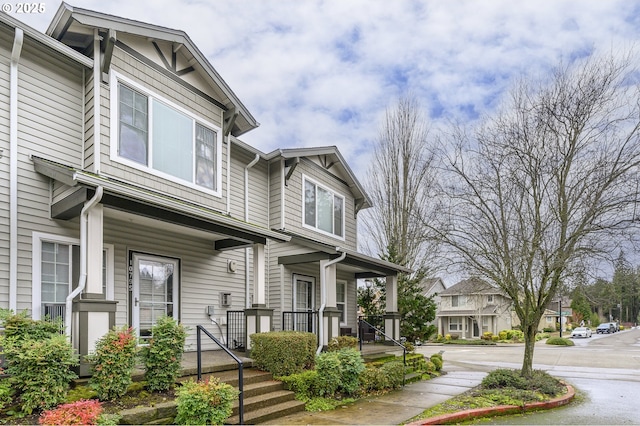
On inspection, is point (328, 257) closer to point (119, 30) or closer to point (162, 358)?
point (162, 358)

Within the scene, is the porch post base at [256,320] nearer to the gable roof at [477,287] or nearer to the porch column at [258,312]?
the porch column at [258,312]

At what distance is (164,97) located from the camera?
32.4 feet

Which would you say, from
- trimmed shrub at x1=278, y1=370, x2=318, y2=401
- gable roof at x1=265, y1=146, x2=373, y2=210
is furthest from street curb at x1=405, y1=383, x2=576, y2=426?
gable roof at x1=265, y1=146, x2=373, y2=210

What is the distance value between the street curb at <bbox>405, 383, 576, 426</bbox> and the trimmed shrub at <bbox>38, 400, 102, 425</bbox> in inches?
179

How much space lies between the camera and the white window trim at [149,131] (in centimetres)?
866

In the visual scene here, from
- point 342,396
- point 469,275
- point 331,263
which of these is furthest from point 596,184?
point 342,396

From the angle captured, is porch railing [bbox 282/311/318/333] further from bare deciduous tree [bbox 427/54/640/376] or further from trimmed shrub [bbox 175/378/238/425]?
trimmed shrub [bbox 175/378/238/425]

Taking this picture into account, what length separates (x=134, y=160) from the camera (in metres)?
9.09

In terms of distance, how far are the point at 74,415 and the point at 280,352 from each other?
4.23 meters

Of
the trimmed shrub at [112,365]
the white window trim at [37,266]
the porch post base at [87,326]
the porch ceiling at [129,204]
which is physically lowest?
the trimmed shrub at [112,365]

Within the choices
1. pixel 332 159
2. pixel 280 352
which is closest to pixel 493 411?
pixel 280 352

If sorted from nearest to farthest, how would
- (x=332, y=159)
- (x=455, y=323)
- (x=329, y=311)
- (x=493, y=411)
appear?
1. (x=493, y=411)
2. (x=329, y=311)
3. (x=332, y=159)
4. (x=455, y=323)

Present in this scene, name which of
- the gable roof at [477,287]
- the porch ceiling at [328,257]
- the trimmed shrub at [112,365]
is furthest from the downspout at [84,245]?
the gable roof at [477,287]

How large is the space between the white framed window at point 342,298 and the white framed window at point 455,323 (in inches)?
Answer: 1437
